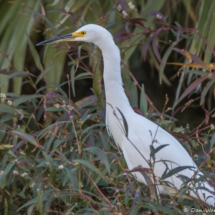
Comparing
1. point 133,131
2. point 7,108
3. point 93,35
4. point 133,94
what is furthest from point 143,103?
point 7,108

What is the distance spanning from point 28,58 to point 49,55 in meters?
0.41

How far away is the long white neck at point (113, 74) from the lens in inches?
45.1

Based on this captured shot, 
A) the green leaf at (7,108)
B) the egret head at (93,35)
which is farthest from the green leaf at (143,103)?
the green leaf at (7,108)

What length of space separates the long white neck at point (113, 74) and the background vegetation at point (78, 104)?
69mm

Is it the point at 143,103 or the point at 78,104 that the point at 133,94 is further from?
the point at 78,104

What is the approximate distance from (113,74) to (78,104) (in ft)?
0.83

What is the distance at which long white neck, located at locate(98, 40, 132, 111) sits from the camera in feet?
3.76

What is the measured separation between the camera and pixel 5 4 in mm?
1693

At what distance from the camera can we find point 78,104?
4.43 ft

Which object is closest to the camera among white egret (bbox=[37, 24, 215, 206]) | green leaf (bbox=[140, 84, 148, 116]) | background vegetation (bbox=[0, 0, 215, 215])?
background vegetation (bbox=[0, 0, 215, 215])

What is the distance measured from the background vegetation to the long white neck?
7 centimetres

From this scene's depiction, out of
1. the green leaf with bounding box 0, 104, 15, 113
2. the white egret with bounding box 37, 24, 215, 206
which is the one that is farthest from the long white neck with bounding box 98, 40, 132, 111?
the green leaf with bounding box 0, 104, 15, 113

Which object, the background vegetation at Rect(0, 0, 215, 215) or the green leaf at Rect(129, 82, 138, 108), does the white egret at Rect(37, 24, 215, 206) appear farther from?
the green leaf at Rect(129, 82, 138, 108)

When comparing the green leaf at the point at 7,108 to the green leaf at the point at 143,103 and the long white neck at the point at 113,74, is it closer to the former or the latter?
the long white neck at the point at 113,74
